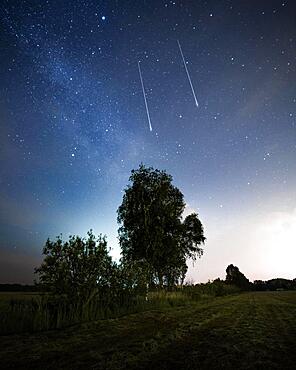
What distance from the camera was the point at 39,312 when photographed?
914 cm

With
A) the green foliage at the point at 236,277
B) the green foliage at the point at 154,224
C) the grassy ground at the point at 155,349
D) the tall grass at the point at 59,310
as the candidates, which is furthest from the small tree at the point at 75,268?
the green foliage at the point at 236,277

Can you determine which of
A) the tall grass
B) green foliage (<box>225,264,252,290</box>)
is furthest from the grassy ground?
green foliage (<box>225,264,252,290</box>)

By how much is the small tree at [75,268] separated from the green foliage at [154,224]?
14229mm

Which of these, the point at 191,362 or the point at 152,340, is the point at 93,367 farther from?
the point at 152,340

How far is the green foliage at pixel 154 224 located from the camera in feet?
90.8

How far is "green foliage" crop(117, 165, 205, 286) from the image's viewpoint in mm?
27672

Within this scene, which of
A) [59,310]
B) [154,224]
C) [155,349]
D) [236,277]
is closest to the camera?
[155,349]

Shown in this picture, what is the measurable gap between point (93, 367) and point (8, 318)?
511cm

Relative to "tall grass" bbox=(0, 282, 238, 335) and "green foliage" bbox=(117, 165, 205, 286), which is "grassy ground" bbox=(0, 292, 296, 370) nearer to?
"tall grass" bbox=(0, 282, 238, 335)

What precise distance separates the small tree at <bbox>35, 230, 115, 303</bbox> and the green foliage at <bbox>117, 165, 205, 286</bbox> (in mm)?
14229

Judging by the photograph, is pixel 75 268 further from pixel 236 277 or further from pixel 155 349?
pixel 236 277

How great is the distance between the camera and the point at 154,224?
91.9 ft

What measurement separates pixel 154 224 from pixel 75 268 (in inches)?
644

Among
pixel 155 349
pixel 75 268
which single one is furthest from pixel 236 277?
pixel 155 349
